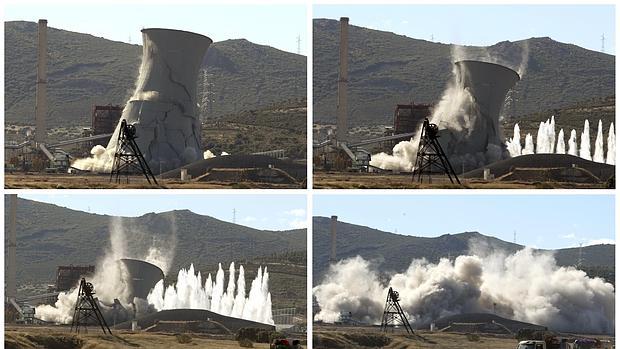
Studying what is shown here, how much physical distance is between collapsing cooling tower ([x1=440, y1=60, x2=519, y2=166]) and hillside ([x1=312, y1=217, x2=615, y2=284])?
4.24 feet

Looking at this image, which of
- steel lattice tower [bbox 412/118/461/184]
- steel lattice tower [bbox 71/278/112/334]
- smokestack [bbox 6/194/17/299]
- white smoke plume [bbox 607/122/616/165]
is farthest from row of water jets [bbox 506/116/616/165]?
smokestack [bbox 6/194/17/299]

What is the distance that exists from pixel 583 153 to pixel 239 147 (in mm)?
5393

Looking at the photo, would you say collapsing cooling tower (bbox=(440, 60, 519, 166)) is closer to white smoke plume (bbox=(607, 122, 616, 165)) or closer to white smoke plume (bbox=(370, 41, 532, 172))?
white smoke plume (bbox=(370, 41, 532, 172))

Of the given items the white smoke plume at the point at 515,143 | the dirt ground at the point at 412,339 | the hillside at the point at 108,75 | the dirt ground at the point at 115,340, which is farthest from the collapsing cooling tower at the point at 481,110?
the dirt ground at the point at 115,340

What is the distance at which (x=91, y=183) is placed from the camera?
17.1 m

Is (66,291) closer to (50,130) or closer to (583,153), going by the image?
(50,130)

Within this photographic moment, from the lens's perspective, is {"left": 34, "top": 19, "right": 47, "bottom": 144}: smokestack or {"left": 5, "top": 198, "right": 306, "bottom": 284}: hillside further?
{"left": 34, "top": 19, "right": 47, "bottom": 144}: smokestack

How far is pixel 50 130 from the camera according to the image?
63.4 feet

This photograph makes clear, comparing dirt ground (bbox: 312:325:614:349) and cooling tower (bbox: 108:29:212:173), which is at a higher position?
cooling tower (bbox: 108:29:212:173)

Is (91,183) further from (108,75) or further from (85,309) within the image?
(108,75)

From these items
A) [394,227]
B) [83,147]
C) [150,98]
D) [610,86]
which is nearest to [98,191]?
[83,147]

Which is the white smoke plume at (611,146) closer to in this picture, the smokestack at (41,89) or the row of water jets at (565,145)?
the row of water jets at (565,145)

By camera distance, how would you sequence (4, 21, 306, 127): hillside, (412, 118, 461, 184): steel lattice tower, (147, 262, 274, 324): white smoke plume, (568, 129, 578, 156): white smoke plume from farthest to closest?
(4, 21, 306, 127): hillside → (147, 262, 274, 324): white smoke plume → (568, 129, 578, 156): white smoke plume → (412, 118, 461, 184): steel lattice tower

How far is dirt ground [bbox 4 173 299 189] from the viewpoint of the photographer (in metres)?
17.0
